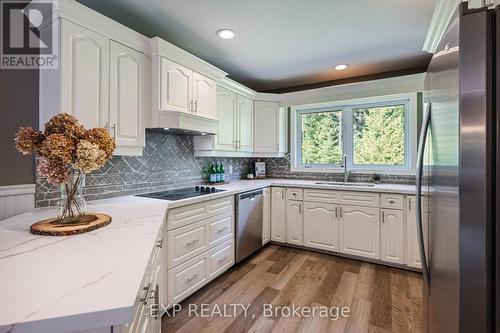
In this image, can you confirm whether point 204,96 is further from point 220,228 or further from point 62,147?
point 62,147

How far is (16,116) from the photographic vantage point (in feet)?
4.77

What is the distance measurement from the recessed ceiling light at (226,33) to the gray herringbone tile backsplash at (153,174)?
1.13m

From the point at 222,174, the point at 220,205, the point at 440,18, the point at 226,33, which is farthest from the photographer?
the point at 222,174

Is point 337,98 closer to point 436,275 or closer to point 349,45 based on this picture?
point 349,45

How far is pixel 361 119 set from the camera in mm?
3387

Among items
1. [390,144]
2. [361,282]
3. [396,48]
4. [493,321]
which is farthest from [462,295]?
[390,144]

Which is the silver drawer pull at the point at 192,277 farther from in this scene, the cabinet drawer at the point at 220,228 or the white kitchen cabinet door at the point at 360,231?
the white kitchen cabinet door at the point at 360,231

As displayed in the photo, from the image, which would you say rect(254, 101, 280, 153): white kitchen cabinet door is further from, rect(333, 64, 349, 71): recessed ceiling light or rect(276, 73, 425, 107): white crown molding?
rect(333, 64, 349, 71): recessed ceiling light

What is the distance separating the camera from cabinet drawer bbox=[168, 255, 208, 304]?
1846mm

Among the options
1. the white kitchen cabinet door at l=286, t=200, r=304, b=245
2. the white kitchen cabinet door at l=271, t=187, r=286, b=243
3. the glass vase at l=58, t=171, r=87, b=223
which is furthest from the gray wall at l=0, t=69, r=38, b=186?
the white kitchen cabinet door at l=286, t=200, r=304, b=245

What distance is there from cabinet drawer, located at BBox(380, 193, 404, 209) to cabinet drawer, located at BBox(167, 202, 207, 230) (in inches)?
76.4

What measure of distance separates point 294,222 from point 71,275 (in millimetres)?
2737

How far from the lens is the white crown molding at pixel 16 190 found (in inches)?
54.2

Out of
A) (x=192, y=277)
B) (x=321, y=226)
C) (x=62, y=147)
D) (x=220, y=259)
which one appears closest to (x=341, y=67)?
(x=321, y=226)
